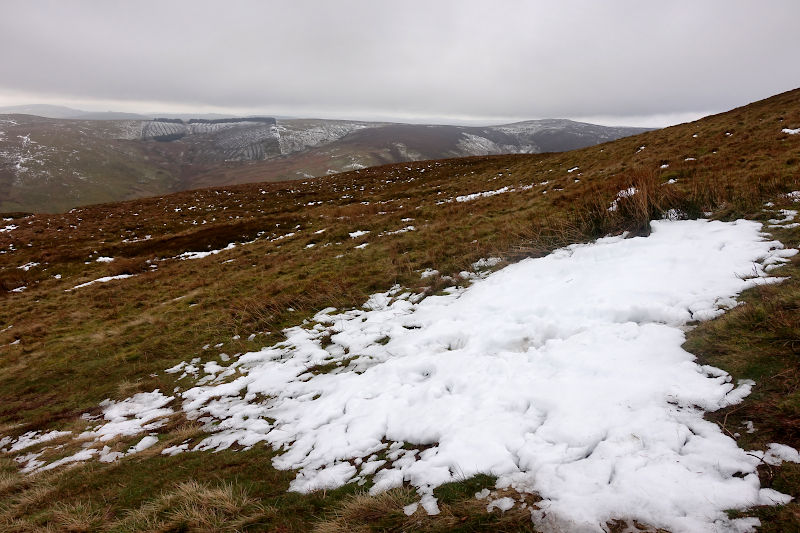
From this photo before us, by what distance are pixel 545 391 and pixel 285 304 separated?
27.6ft

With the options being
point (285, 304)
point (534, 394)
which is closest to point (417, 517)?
point (534, 394)

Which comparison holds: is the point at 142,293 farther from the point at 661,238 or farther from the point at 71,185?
the point at 71,185

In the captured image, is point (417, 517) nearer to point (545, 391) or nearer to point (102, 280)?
point (545, 391)

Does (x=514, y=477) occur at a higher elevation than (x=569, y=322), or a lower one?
lower

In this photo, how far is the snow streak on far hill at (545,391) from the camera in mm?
3170

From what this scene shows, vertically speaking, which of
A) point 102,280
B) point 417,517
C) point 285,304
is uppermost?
point 417,517

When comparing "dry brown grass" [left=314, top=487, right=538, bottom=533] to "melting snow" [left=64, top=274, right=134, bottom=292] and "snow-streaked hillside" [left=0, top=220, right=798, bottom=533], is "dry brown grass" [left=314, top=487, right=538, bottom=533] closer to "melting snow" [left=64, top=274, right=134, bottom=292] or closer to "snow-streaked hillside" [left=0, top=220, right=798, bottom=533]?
"snow-streaked hillside" [left=0, top=220, right=798, bottom=533]

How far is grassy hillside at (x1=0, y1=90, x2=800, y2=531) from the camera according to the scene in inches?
145

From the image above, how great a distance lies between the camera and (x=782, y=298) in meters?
4.70

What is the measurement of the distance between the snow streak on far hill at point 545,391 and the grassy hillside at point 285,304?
33 centimetres

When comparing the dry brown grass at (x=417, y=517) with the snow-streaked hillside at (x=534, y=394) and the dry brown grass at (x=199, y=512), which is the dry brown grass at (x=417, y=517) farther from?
the dry brown grass at (x=199, y=512)

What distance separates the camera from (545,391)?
182 inches

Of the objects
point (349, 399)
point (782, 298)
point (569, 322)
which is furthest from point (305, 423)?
point (782, 298)

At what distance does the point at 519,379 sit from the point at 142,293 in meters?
17.4
